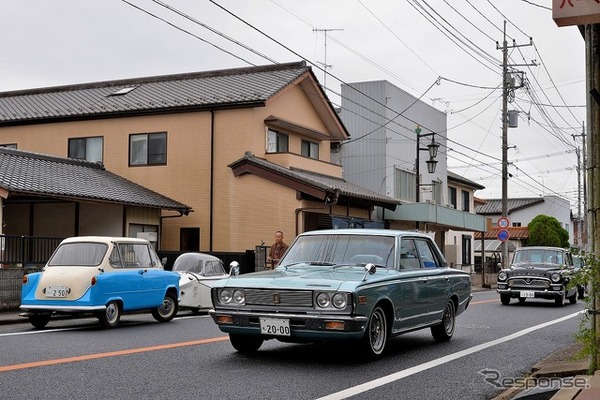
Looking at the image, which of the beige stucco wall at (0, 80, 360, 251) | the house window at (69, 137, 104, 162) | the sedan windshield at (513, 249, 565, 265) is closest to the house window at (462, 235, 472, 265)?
the beige stucco wall at (0, 80, 360, 251)

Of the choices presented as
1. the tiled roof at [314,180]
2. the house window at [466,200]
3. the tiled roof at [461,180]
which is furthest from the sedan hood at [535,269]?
the house window at [466,200]

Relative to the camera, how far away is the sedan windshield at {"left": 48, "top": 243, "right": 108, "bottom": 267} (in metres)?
13.7

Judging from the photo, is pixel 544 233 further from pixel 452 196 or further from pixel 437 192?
pixel 437 192

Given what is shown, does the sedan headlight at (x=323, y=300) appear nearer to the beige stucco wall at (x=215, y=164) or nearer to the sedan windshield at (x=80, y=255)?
A: the sedan windshield at (x=80, y=255)

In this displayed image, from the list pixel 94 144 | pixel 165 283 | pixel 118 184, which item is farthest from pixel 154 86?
pixel 165 283

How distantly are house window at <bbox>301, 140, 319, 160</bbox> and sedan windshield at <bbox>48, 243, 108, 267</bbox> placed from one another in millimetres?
19252

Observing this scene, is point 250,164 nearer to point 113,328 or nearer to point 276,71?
point 276,71

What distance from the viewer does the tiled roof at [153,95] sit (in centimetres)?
2956

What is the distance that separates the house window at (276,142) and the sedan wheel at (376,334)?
68.3ft

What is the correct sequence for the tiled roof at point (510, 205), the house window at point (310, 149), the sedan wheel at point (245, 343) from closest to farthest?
the sedan wheel at point (245, 343) → the house window at point (310, 149) → the tiled roof at point (510, 205)

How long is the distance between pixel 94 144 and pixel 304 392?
85.2 feet

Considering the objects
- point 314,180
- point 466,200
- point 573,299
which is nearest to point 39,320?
point 314,180

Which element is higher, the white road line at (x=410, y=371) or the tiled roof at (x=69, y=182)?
the tiled roof at (x=69, y=182)

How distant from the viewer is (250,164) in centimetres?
2833
